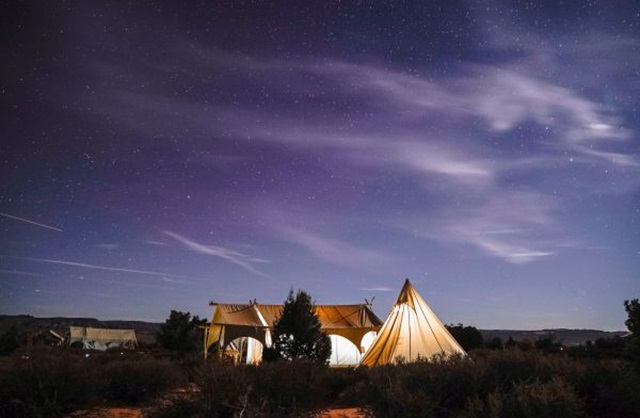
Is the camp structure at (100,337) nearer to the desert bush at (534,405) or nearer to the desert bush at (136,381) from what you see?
the desert bush at (136,381)

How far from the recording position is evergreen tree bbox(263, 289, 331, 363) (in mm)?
19953

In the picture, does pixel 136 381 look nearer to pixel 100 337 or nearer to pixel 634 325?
pixel 634 325

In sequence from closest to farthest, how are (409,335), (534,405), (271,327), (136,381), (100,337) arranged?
(534,405), (136,381), (409,335), (271,327), (100,337)

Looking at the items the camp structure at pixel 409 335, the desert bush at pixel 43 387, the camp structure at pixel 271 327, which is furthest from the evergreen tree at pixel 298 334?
the desert bush at pixel 43 387

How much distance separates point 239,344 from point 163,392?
66.3ft

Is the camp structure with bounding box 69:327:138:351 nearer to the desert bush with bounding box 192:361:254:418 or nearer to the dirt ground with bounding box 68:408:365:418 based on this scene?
the dirt ground with bounding box 68:408:365:418

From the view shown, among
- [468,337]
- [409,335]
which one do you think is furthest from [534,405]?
[468,337]

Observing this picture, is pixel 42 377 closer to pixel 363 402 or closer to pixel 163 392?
pixel 163 392

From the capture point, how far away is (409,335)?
19562mm

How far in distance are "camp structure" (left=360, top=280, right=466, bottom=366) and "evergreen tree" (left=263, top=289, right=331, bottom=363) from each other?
2.17 m

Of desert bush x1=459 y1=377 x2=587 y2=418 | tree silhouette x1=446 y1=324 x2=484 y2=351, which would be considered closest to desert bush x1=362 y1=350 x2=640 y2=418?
desert bush x1=459 y1=377 x2=587 y2=418

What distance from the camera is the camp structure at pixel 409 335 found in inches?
744

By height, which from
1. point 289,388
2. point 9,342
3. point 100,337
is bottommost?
point 100,337

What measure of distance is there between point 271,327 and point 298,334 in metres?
8.25
